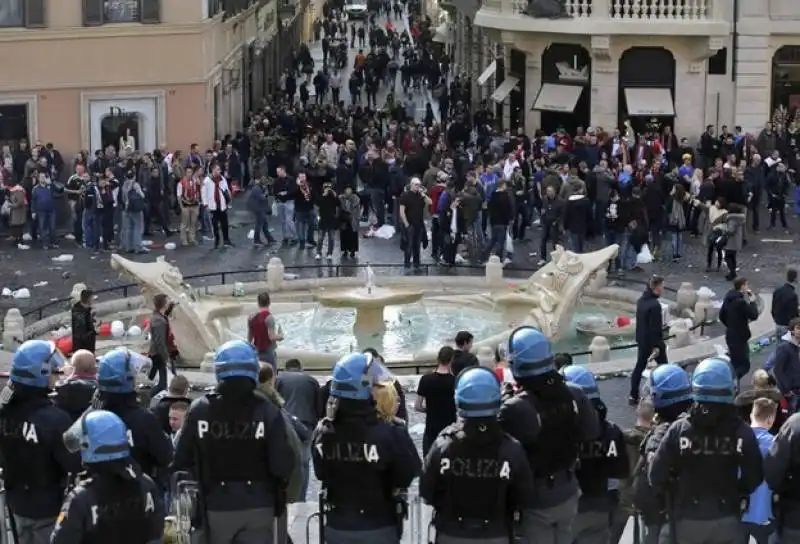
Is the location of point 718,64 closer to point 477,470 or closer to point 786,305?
point 786,305

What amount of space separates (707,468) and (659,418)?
2.56 feet

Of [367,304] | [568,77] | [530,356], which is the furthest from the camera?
[568,77]

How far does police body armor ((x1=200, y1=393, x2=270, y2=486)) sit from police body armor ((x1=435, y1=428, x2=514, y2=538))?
1.15 m

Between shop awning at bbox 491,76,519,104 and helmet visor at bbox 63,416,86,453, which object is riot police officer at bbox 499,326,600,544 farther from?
shop awning at bbox 491,76,519,104

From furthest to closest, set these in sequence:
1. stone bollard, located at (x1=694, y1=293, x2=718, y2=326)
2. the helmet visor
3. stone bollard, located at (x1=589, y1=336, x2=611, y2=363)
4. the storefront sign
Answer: the storefront sign
stone bollard, located at (x1=694, y1=293, x2=718, y2=326)
stone bollard, located at (x1=589, y1=336, x2=611, y2=363)
the helmet visor

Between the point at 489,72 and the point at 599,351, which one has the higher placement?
the point at 489,72

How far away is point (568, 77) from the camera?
4478 centimetres

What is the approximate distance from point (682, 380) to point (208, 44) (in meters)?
29.4

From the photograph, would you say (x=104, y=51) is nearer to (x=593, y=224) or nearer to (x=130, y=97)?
(x=130, y=97)

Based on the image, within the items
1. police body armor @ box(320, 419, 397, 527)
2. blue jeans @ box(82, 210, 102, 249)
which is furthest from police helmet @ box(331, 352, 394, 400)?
blue jeans @ box(82, 210, 102, 249)

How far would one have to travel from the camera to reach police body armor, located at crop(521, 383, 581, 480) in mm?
12125

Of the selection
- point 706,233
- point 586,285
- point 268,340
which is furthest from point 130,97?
point 268,340

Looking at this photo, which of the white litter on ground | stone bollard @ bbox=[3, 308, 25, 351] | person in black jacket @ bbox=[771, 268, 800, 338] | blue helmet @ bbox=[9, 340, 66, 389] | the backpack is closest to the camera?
blue helmet @ bbox=[9, 340, 66, 389]

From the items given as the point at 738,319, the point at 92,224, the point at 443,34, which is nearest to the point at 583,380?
the point at 738,319
